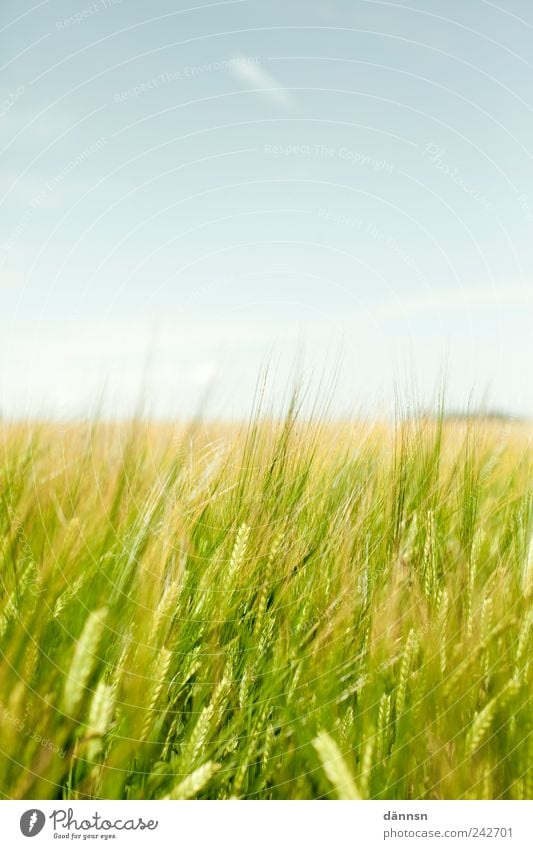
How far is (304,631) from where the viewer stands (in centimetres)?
69

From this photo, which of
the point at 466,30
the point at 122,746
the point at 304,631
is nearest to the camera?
the point at 122,746

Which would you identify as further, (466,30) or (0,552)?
(466,30)

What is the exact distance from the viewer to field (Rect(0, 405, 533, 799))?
60 centimetres

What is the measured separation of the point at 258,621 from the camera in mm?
668

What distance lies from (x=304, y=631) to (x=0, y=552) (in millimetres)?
361

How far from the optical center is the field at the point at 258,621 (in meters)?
0.60

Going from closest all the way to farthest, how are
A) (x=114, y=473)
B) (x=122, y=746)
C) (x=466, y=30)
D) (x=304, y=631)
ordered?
(x=122, y=746), (x=304, y=631), (x=114, y=473), (x=466, y=30)

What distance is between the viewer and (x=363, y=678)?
2.05 ft
